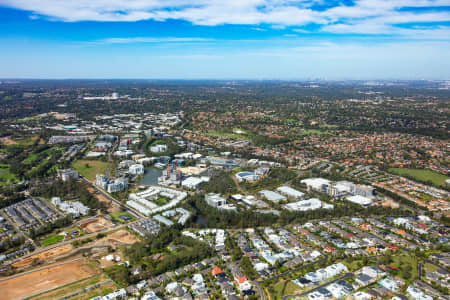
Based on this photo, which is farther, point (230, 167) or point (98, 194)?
point (230, 167)

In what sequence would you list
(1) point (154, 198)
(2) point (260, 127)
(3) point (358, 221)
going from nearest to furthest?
1. (3) point (358, 221)
2. (1) point (154, 198)
3. (2) point (260, 127)

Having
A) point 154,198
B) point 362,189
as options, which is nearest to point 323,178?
point 362,189

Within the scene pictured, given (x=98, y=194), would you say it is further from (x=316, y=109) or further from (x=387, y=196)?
(x=316, y=109)

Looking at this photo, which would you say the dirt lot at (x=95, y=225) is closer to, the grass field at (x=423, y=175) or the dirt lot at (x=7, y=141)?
the grass field at (x=423, y=175)

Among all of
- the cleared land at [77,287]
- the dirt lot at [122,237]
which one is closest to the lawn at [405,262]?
the cleared land at [77,287]

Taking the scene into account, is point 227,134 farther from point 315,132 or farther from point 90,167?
point 90,167

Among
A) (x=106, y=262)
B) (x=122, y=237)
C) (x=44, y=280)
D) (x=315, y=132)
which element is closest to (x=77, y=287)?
(x=44, y=280)
